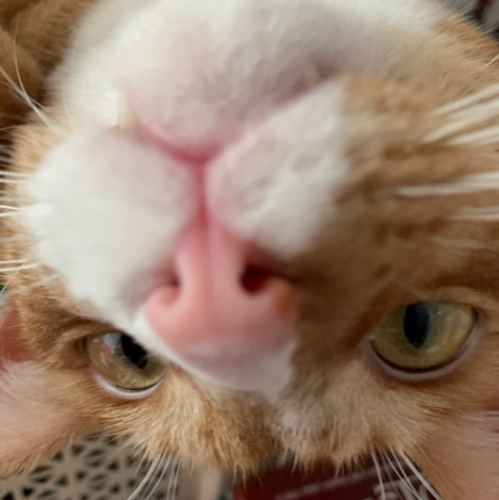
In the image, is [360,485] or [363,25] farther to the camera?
[360,485]

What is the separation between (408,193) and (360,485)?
733 millimetres

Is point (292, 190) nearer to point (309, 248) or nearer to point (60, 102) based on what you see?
point (309, 248)

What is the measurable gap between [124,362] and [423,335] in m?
0.38

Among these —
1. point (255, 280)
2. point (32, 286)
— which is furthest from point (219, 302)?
point (32, 286)

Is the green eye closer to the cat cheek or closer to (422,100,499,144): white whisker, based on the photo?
(422,100,499,144): white whisker

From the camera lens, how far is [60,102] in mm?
820

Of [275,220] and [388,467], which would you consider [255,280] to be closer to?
[275,220]

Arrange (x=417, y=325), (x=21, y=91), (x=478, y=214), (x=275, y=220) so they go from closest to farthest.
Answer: (x=275, y=220)
(x=478, y=214)
(x=417, y=325)
(x=21, y=91)

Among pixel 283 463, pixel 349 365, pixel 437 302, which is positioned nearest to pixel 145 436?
pixel 283 463

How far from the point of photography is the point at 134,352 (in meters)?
0.82

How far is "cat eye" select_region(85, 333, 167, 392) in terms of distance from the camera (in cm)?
81

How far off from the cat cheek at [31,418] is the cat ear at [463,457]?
0.52m

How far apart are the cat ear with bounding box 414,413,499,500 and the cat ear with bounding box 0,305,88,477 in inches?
20.6

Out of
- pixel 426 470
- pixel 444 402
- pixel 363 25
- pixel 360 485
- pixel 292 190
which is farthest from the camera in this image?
pixel 360 485
